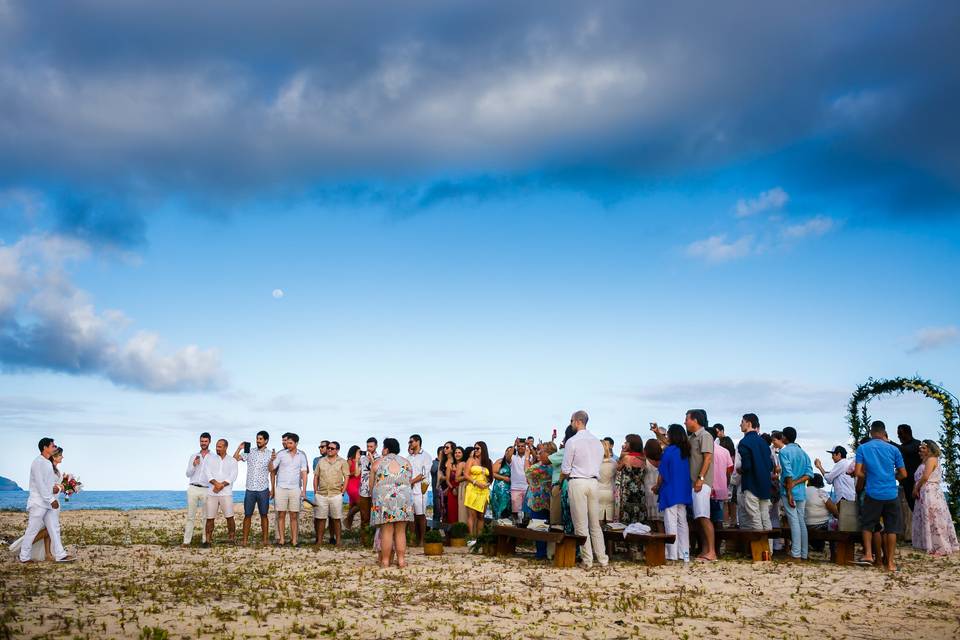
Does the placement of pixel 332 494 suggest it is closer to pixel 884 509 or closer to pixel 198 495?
pixel 198 495

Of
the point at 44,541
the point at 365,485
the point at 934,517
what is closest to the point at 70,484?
the point at 44,541

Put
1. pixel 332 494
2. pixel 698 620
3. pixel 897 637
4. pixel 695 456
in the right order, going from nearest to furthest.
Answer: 1. pixel 897 637
2. pixel 698 620
3. pixel 695 456
4. pixel 332 494

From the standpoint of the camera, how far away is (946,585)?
970 cm

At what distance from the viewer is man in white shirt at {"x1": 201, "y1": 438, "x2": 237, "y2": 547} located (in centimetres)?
1354

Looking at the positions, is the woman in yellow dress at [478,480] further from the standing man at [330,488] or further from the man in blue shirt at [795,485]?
the man in blue shirt at [795,485]

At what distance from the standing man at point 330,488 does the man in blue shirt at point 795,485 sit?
7.70 metres

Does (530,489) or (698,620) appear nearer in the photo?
(698,620)

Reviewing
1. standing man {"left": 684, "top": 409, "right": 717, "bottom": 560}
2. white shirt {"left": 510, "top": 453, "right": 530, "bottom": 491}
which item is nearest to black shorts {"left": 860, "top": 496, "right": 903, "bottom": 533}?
standing man {"left": 684, "top": 409, "right": 717, "bottom": 560}

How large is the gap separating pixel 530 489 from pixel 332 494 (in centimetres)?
384

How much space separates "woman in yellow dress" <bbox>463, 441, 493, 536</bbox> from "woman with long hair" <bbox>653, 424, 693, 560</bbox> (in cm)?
379

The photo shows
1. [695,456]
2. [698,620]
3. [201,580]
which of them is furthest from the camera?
[695,456]

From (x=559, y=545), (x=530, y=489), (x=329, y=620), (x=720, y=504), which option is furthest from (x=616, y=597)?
(x=720, y=504)

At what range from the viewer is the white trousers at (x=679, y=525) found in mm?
11133

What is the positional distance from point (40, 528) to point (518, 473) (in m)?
8.51
